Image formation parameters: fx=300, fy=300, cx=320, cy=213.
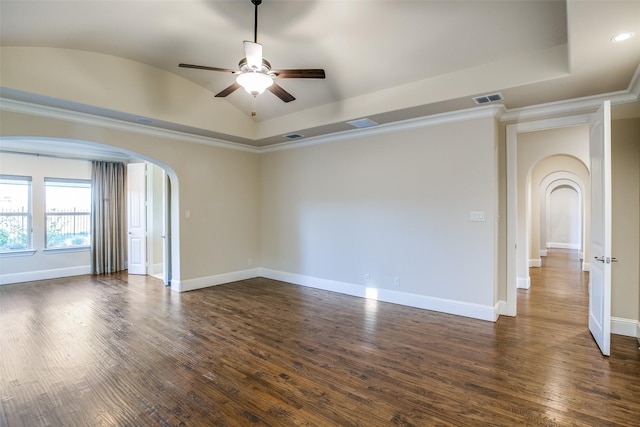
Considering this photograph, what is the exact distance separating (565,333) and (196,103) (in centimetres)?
607

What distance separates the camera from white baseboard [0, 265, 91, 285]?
19.8 feet

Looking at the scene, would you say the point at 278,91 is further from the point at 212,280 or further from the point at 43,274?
the point at 43,274

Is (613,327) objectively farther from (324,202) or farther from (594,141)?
(324,202)

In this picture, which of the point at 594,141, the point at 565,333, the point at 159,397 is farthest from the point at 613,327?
the point at 159,397

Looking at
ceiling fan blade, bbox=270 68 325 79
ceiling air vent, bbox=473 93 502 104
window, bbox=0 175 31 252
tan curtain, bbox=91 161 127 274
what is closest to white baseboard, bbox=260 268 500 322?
ceiling air vent, bbox=473 93 502 104

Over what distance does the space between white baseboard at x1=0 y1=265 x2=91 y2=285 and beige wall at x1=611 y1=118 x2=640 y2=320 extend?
31.8ft

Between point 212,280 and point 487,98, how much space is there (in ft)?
17.6

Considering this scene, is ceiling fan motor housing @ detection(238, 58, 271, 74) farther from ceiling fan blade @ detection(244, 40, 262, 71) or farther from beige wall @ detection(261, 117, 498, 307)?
beige wall @ detection(261, 117, 498, 307)

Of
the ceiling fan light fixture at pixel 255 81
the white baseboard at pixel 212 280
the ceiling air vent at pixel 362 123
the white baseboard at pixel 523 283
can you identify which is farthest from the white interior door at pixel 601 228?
the white baseboard at pixel 212 280

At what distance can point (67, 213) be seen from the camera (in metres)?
6.98

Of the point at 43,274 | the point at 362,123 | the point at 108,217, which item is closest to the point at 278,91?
the point at 362,123

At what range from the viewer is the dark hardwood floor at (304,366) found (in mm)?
2178

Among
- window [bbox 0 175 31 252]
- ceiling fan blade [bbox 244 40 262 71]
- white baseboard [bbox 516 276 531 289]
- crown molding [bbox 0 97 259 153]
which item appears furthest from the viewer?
window [bbox 0 175 31 252]

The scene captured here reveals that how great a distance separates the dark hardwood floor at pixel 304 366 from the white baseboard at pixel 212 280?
69cm
